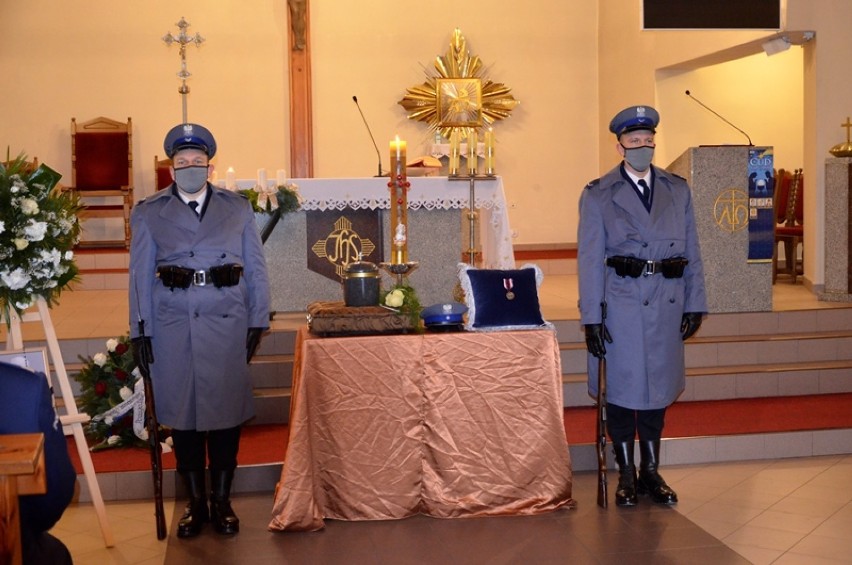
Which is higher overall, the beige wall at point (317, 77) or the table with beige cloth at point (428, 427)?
the beige wall at point (317, 77)

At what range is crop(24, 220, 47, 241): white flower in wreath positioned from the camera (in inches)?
172

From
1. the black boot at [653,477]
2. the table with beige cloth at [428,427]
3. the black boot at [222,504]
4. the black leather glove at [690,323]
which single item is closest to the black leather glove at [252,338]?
the table with beige cloth at [428,427]

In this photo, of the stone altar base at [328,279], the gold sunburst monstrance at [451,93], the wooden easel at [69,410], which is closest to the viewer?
the wooden easel at [69,410]

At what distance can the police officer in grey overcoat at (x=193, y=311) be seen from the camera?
4.70 m

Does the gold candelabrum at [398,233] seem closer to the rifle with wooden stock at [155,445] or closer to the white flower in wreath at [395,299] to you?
the white flower in wreath at [395,299]

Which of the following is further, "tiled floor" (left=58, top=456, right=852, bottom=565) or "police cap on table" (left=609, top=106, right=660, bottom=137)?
"police cap on table" (left=609, top=106, right=660, bottom=137)

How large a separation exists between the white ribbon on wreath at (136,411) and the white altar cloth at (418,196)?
2.12 meters

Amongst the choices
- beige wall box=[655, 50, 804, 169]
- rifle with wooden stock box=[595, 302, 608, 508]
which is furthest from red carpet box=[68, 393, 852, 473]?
beige wall box=[655, 50, 804, 169]

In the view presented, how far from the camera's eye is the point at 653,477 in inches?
204

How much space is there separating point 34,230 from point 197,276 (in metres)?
0.70

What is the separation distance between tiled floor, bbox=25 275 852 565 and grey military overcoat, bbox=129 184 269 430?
0.56 meters

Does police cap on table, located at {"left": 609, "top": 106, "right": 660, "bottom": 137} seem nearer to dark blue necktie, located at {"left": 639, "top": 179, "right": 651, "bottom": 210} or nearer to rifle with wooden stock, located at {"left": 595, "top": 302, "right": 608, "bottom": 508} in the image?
dark blue necktie, located at {"left": 639, "top": 179, "right": 651, "bottom": 210}

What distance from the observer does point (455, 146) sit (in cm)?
685

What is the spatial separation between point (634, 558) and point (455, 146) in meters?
3.21
